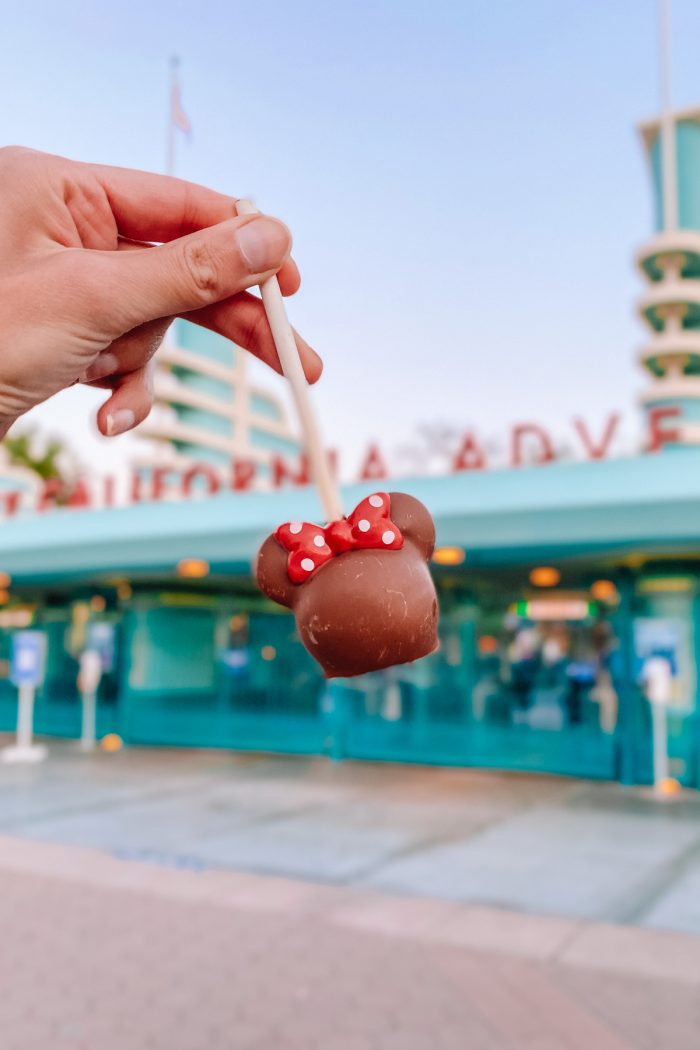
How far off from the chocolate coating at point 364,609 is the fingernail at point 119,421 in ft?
1.26

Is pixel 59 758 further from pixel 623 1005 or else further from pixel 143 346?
pixel 143 346

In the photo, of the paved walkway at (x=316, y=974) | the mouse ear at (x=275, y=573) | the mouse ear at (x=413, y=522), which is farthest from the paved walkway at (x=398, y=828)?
the mouse ear at (x=275, y=573)

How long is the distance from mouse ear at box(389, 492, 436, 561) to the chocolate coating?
7cm

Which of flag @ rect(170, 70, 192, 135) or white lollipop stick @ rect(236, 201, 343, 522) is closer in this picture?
white lollipop stick @ rect(236, 201, 343, 522)

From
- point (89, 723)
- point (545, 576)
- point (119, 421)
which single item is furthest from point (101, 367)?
point (89, 723)

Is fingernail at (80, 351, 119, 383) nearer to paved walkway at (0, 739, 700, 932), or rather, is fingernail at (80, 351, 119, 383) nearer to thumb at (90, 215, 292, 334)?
thumb at (90, 215, 292, 334)

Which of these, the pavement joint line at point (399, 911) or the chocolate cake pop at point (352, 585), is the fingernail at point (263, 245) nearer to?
the chocolate cake pop at point (352, 585)

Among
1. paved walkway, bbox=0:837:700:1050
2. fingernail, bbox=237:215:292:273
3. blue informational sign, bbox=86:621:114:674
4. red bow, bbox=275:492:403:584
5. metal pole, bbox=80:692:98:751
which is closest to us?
fingernail, bbox=237:215:292:273

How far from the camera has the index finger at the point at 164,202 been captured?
181cm

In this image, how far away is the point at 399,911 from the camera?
6.15 meters

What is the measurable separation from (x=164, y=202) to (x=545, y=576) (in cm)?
1220

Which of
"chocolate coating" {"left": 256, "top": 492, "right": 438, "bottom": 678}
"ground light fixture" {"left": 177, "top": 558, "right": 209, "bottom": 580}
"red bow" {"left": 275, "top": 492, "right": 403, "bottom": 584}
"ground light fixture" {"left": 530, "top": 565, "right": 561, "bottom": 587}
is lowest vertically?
"chocolate coating" {"left": 256, "top": 492, "right": 438, "bottom": 678}

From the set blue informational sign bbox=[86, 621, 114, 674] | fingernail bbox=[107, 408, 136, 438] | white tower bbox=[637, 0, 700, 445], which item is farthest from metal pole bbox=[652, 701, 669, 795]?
white tower bbox=[637, 0, 700, 445]

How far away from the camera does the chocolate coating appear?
1667 millimetres
